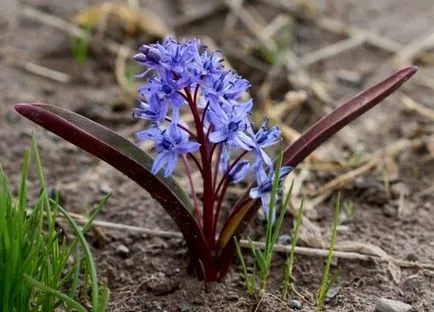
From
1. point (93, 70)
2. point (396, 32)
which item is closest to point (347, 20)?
point (396, 32)

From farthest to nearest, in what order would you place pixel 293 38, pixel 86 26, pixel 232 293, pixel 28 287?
pixel 293 38, pixel 86 26, pixel 232 293, pixel 28 287

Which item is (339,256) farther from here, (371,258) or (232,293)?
(232,293)

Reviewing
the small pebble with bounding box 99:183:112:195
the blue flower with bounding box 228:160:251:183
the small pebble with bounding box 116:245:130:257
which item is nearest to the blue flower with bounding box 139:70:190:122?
the blue flower with bounding box 228:160:251:183

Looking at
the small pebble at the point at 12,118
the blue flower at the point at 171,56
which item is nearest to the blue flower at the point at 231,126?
the blue flower at the point at 171,56

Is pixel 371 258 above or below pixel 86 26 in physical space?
below

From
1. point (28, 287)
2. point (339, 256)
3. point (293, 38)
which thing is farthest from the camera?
point (293, 38)

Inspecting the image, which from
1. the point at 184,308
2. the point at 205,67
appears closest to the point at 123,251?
the point at 184,308

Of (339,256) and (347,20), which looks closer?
(339,256)

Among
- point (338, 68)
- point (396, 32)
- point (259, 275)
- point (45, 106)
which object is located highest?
point (396, 32)
